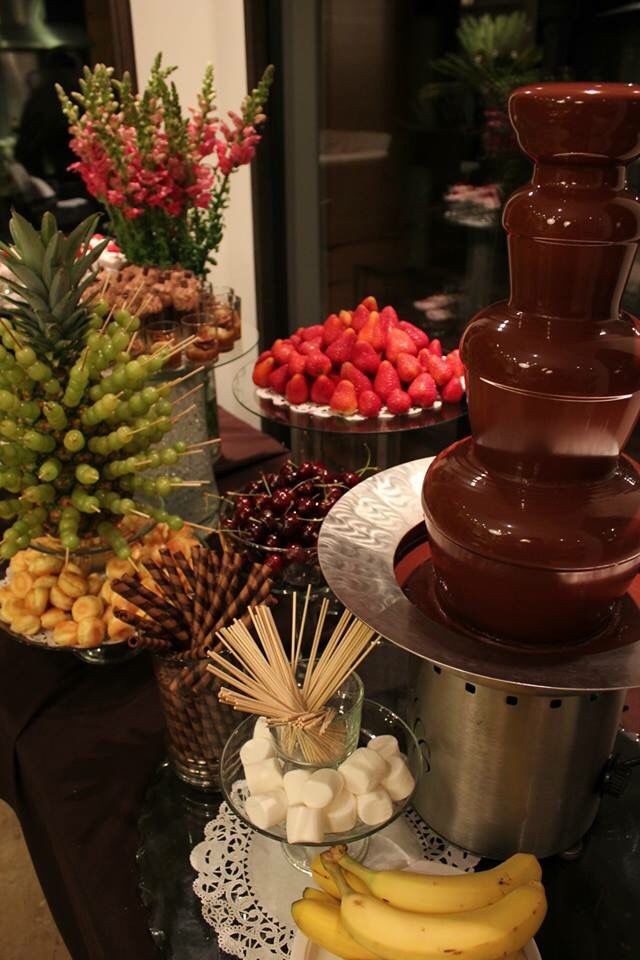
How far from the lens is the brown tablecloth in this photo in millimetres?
768

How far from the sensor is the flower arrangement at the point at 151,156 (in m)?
1.32

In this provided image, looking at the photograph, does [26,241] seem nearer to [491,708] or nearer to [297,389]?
[297,389]

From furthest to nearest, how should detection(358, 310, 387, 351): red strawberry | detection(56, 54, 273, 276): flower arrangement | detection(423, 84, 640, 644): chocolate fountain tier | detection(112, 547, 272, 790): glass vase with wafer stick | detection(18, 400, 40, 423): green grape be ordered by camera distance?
detection(358, 310, 387, 351): red strawberry < detection(56, 54, 273, 276): flower arrangement < detection(18, 400, 40, 423): green grape < detection(112, 547, 272, 790): glass vase with wafer stick < detection(423, 84, 640, 644): chocolate fountain tier

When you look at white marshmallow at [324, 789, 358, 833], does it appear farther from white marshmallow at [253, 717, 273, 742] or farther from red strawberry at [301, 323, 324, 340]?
red strawberry at [301, 323, 324, 340]

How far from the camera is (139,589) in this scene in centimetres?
85

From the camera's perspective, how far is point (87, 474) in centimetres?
93

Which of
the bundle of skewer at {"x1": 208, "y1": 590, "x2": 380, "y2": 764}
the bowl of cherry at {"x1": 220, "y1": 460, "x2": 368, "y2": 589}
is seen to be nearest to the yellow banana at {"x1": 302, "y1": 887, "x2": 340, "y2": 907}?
the bundle of skewer at {"x1": 208, "y1": 590, "x2": 380, "y2": 764}

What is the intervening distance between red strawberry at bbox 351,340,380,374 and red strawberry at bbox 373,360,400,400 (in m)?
0.03

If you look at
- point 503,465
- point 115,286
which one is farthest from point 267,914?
point 115,286

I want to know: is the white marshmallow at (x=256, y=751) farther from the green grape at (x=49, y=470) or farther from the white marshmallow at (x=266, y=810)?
the green grape at (x=49, y=470)

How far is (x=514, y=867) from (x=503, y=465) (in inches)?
13.0

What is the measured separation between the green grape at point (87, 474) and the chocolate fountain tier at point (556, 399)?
0.42 m

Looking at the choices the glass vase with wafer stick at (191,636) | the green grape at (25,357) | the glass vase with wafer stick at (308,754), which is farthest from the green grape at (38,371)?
the glass vase with wafer stick at (308,754)

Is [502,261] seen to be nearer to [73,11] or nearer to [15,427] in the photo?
[73,11]
